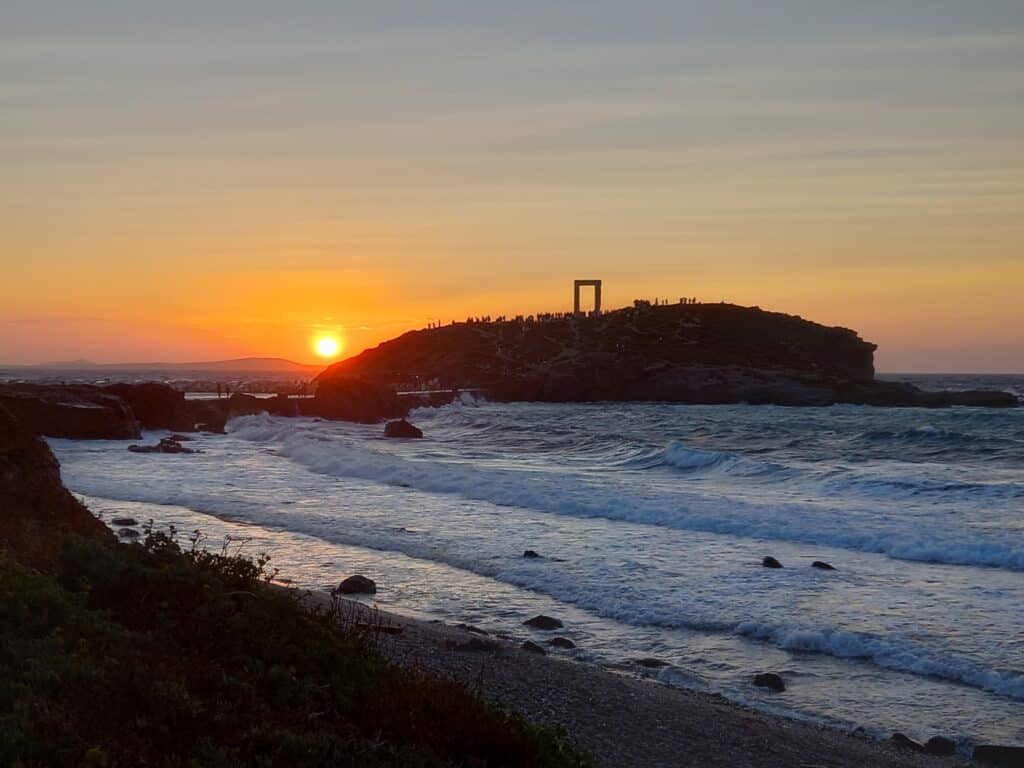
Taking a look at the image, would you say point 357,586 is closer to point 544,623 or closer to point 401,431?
point 544,623

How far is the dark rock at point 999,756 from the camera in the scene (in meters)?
8.47

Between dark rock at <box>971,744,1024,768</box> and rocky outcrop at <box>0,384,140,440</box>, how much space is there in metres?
38.9

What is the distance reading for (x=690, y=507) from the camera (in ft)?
78.1

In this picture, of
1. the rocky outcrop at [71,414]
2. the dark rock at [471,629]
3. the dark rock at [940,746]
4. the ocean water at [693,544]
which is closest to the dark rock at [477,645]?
the dark rock at [471,629]

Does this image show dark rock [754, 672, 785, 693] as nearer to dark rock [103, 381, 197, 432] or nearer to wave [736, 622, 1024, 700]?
wave [736, 622, 1024, 700]

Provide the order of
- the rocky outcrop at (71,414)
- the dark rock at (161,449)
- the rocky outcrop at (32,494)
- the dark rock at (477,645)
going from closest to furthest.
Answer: the rocky outcrop at (32,494)
the dark rock at (477,645)
the dark rock at (161,449)
the rocky outcrop at (71,414)

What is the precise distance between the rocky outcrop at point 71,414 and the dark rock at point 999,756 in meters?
38.9

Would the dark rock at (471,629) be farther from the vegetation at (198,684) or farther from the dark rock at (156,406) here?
the dark rock at (156,406)

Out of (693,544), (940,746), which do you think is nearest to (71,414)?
(693,544)

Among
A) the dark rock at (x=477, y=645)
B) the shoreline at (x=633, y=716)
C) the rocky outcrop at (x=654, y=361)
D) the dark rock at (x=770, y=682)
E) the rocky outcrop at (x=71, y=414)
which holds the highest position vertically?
the rocky outcrop at (x=654, y=361)

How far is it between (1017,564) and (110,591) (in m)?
15.9

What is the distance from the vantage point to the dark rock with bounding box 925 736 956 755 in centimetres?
878

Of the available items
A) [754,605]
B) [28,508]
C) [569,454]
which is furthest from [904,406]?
[28,508]

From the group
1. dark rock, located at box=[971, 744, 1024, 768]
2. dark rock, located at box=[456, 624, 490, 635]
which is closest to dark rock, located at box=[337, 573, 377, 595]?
dark rock, located at box=[456, 624, 490, 635]
